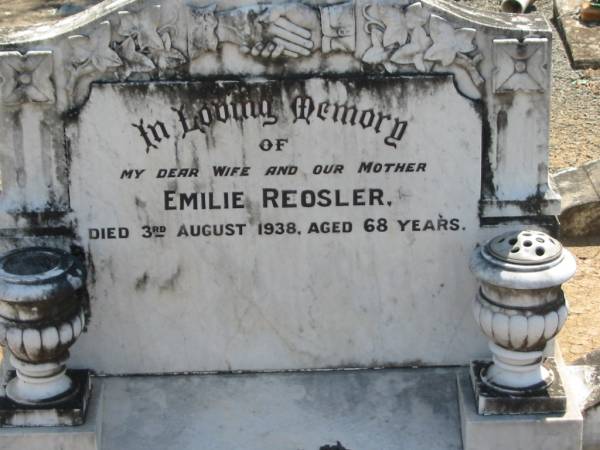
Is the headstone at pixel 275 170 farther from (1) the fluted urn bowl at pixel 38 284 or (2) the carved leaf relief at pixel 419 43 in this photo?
(1) the fluted urn bowl at pixel 38 284

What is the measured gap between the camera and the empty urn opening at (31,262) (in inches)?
239

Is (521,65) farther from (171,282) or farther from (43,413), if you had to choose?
(43,413)

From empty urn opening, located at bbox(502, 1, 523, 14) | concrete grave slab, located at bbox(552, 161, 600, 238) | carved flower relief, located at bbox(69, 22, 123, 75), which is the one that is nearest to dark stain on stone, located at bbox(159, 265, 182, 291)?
carved flower relief, located at bbox(69, 22, 123, 75)

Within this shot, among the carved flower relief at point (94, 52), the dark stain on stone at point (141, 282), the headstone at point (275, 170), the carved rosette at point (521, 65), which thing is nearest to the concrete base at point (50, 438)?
the headstone at point (275, 170)

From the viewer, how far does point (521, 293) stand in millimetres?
5883

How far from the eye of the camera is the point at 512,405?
6148 mm

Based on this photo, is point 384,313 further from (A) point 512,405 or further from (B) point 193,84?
(B) point 193,84

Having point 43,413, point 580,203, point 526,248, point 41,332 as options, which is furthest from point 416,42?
point 580,203

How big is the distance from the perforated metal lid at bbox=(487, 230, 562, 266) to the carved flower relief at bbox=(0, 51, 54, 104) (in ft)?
7.29

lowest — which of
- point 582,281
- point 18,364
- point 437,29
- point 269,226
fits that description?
point 582,281

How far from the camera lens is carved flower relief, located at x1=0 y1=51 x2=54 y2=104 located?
6074 millimetres

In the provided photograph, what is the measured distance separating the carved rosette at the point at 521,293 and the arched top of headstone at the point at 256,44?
0.76 metres

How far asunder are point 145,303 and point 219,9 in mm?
1536

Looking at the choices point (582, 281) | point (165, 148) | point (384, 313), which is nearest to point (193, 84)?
point (165, 148)
